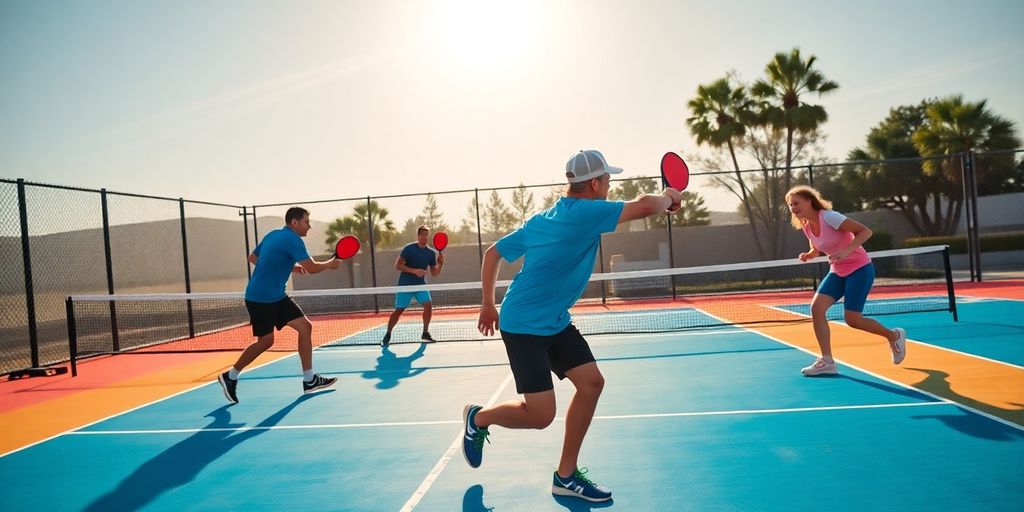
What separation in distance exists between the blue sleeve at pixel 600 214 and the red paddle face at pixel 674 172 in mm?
734

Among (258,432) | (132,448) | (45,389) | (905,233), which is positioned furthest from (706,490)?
(905,233)

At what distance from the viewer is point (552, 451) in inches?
179

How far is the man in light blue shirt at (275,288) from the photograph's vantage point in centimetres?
675

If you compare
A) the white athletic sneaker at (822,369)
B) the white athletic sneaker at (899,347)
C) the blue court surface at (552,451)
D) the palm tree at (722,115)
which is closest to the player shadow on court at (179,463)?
the blue court surface at (552,451)

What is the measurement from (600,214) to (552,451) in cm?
198

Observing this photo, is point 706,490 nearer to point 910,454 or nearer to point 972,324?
point 910,454

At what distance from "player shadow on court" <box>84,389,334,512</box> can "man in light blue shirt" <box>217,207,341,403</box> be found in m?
0.66

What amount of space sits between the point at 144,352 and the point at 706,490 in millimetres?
10572

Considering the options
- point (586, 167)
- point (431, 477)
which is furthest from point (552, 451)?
point (586, 167)

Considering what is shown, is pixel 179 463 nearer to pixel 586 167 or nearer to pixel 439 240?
pixel 586 167

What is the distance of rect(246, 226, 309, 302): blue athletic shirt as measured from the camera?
6.74 meters

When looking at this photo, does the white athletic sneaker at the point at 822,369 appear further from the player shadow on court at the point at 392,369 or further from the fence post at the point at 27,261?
the fence post at the point at 27,261

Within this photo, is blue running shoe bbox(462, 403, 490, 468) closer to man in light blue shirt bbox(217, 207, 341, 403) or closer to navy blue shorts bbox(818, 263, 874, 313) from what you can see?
man in light blue shirt bbox(217, 207, 341, 403)

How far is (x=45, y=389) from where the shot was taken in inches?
335
